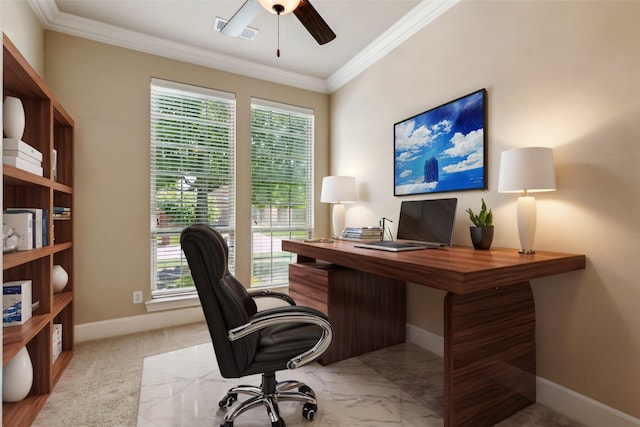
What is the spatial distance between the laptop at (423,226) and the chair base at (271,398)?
975 millimetres

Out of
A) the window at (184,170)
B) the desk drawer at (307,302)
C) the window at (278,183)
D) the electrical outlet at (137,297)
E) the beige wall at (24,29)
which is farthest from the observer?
the window at (278,183)

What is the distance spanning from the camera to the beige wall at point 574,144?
1.56m

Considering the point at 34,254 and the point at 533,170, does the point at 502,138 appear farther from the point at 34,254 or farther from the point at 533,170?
the point at 34,254

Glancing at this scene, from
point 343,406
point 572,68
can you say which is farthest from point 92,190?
point 572,68

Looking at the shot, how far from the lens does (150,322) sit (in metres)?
3.08

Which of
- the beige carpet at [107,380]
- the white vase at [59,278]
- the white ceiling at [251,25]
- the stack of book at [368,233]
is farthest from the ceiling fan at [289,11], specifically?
the beige carpet at [107,380]

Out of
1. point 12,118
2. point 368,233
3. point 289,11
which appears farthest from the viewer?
point 368,233

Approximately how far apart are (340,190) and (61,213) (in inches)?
92.2

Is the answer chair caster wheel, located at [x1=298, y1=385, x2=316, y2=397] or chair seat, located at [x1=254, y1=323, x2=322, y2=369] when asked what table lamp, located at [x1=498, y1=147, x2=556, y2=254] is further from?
chair caster wheel, located at [x1=298, y1=385, x2=316, y2=397]

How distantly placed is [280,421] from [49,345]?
154 centimetres

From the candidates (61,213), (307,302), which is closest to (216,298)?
(307,302)

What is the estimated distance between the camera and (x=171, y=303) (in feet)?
10.4

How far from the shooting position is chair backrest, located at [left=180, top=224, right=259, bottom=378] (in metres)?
1.43

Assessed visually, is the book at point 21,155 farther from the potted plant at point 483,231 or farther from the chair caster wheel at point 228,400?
the potted plant at point 483,231
